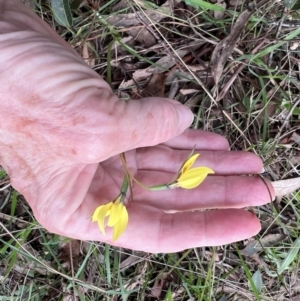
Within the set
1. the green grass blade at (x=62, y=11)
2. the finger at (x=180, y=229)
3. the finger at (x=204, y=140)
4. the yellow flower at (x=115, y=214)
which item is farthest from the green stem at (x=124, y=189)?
the green grass blade at (x=62, y=11)

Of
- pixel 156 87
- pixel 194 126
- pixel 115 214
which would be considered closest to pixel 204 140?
pixel 194 126

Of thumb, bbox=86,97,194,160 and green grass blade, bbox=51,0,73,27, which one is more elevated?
green grass blade, bbox=51,0,73,27

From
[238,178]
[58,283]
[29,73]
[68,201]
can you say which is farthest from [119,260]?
[29,73]

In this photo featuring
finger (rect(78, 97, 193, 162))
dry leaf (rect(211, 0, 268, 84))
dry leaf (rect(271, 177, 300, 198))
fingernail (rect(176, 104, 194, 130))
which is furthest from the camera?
dry leaf (rect(271, 177, 300, 198))

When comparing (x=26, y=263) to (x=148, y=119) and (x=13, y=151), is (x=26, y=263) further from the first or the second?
(x=148, y=119)

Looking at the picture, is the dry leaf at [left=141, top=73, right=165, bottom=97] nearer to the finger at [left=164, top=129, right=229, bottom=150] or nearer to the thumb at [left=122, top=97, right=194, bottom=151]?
the finger at [left=164, top=129, right=229, bottom=150]

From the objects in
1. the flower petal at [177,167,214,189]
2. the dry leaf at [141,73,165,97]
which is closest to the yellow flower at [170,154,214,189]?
the flower petal at [177,167,214,189]

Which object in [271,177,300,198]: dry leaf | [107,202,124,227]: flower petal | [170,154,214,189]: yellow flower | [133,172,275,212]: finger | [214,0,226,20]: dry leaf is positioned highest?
[214,0,226,20]: dry leaf

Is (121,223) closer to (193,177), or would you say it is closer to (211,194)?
(193,177)
